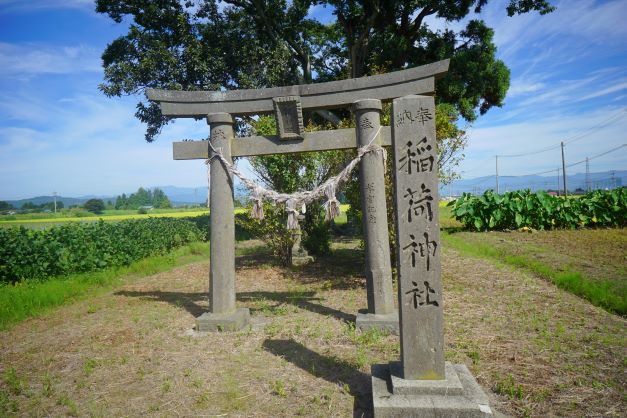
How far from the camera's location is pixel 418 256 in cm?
322

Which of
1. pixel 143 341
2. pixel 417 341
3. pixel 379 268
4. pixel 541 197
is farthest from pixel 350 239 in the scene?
pixel 417 341

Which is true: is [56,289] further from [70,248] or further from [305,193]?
[305,193]

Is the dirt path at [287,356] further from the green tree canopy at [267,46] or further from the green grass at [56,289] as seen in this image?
the green tree canopy at [267,46]

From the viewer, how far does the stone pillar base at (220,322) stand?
17.4 feet

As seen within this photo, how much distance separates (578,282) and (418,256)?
5568 millimetres

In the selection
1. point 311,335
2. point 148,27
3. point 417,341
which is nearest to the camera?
point 417,341

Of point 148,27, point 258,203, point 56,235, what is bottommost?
point 56,235

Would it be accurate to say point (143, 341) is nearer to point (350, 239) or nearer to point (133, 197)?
point (350, 239)

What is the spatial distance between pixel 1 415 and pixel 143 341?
1.80 m

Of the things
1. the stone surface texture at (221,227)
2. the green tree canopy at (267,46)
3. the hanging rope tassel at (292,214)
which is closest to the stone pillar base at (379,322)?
the hanging rope tassel at (292,214)

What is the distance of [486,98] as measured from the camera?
1505 cm

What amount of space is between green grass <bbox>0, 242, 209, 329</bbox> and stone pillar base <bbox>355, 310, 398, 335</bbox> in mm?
6008

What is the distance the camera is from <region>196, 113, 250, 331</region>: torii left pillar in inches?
217

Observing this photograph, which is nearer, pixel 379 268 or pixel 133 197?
pixel 379 268
